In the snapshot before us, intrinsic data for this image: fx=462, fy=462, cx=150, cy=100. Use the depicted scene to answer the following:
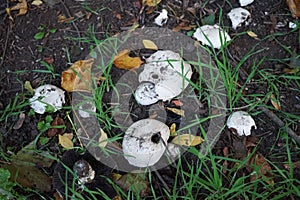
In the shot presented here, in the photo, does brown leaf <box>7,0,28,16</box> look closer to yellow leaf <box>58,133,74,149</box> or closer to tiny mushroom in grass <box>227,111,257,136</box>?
yellow leaf <box>58,133,74,149</box>

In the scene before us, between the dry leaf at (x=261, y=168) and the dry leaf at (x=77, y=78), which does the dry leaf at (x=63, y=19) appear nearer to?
the dry leaf at (x=77, y=78)

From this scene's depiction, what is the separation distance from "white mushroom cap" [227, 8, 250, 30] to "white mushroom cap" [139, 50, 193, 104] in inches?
18.3

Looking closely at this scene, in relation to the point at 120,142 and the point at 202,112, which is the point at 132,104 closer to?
the point at 120,142

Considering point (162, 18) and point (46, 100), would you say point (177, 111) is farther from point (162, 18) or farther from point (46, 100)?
point (46, 100)

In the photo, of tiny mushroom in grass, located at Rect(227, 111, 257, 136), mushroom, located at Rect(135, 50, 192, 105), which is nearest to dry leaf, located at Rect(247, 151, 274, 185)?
tiny mushroom in grass, located at Rect(227, 111, 257, 136)

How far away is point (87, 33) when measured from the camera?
3010 millimetres

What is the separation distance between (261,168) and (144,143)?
693 mm

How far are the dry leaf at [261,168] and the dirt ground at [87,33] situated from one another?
1.22ft

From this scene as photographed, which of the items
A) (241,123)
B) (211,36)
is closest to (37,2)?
(211,36)

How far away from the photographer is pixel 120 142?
8.84 ft

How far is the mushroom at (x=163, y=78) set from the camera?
2643 mm

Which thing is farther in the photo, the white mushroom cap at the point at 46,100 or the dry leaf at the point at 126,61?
the dry leaf at the point at 126,61

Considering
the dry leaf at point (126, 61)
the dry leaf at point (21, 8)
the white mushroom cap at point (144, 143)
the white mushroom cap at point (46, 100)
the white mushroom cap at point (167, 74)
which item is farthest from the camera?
the dry leaf at point (21, 8)

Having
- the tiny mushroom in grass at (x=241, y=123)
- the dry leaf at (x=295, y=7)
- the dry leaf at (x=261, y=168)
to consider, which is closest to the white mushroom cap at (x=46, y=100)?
the tiny mushroom in grass at (x=241, y=123)
